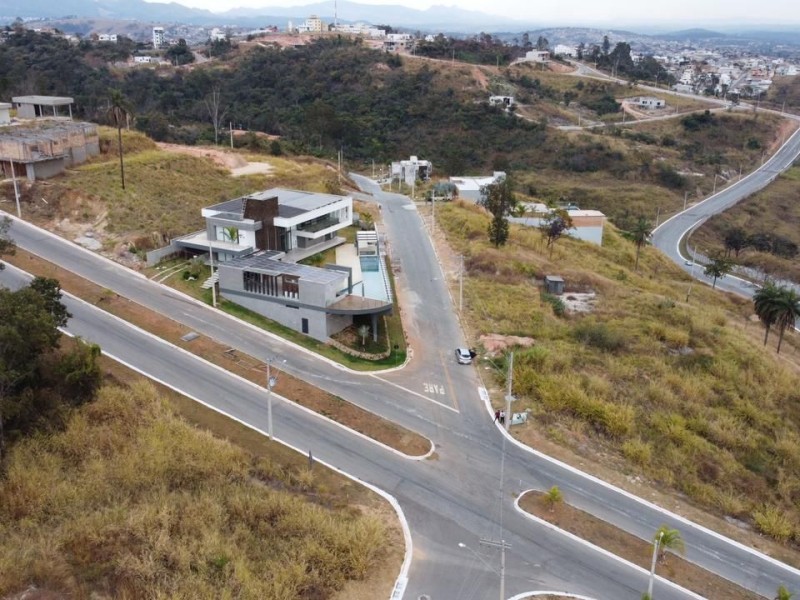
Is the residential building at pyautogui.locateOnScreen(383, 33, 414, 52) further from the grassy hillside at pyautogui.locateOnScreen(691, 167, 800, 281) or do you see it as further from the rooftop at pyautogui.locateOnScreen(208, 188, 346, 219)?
the rooftop at pyautogui.locateOnScreen(208, 188, 346, 219)

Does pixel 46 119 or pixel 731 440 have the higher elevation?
pixel 46 119

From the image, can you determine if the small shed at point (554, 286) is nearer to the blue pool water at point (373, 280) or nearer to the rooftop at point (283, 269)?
the blue pool water at point (373, 280)

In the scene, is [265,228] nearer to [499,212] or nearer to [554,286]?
[499,212]

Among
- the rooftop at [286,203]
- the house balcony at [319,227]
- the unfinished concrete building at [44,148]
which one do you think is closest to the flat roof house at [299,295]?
the rooftop at [286,203]

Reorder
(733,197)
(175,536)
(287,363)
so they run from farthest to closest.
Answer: (733,197) → (287,363) → (175,536)

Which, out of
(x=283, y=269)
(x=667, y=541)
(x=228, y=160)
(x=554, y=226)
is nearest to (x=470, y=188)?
(x=554, y=226)

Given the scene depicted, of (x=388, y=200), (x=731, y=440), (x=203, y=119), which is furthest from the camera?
(x=203, y=119)

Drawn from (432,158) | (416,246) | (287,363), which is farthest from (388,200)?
(287,363)

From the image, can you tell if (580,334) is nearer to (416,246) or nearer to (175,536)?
(416,246)
